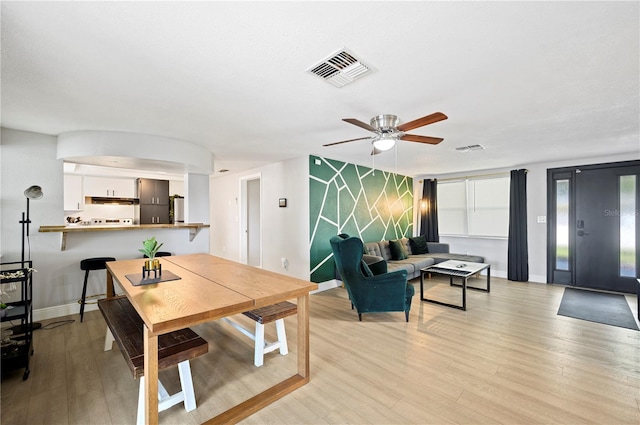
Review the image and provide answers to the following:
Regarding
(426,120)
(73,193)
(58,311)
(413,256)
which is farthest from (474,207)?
(73,193)

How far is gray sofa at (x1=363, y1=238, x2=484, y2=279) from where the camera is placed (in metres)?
4.97

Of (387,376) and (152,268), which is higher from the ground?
(152,268)

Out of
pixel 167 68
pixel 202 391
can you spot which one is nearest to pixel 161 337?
pixel 202 391

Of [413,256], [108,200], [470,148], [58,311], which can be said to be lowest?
[58,311]

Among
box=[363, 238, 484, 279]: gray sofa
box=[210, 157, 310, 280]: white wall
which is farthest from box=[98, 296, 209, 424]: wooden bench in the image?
box=[363, 238, 484, 279]: gray sofa

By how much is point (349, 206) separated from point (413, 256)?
1915mm

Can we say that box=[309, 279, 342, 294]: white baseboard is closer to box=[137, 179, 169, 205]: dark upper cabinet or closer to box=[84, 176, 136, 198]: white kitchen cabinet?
box=[137, 179, 169, 205]: dark upper cabinet

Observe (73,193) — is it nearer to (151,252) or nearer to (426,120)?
(151,252)

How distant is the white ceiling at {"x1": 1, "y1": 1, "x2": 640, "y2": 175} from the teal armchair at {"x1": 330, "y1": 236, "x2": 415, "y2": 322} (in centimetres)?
147

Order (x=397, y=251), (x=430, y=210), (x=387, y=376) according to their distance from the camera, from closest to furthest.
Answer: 1. (x=387, y=376)
2. (x=397, y=251)
3. (x=430, y=210)

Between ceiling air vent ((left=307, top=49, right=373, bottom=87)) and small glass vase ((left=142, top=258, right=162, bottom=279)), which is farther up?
ceiling air vent ((left=307, top=49, right=373, bottom=87))

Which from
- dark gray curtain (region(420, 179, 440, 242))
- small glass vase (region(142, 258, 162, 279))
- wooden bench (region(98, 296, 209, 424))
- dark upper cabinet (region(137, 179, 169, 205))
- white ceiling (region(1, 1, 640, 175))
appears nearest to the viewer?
white ceiling (region(1, 1, 640, 175))

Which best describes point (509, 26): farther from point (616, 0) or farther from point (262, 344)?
point (262, 344)

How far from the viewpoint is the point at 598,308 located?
3863 mm
